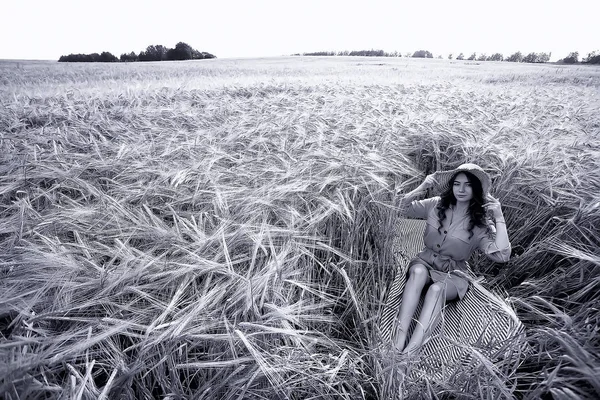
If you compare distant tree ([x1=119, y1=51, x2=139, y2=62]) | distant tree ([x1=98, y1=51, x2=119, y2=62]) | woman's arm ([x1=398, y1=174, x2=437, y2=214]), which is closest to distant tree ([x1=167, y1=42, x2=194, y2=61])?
distant tree ([x1=119, y1=51, x2=139, y2=62])

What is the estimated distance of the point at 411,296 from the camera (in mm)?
1398

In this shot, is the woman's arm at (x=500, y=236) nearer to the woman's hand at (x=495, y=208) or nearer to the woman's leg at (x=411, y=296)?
the woman's hand at (x=495, y=208)

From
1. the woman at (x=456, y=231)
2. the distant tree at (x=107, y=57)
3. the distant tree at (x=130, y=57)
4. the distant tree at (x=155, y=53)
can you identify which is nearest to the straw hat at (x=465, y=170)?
the woman at (x=456, y=231)

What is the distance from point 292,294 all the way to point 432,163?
5.43ft

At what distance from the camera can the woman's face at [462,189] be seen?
165 centimetres

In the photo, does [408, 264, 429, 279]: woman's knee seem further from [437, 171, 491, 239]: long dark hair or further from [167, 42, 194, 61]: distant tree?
[167, 42, 194, 61]: distant tree

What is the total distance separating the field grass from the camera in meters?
0.78

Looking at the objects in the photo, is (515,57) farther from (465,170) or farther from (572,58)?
(465,170)

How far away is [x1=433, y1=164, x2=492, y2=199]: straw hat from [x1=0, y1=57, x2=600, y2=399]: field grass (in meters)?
0.24

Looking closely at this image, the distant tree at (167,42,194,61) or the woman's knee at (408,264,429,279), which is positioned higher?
the distant tree at (167,42,194,61)

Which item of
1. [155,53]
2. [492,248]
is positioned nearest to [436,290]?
[492,248]

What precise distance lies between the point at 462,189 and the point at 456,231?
224 mm

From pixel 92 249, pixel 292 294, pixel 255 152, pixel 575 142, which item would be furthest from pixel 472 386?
pixel 575 142

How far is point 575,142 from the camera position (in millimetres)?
1987
